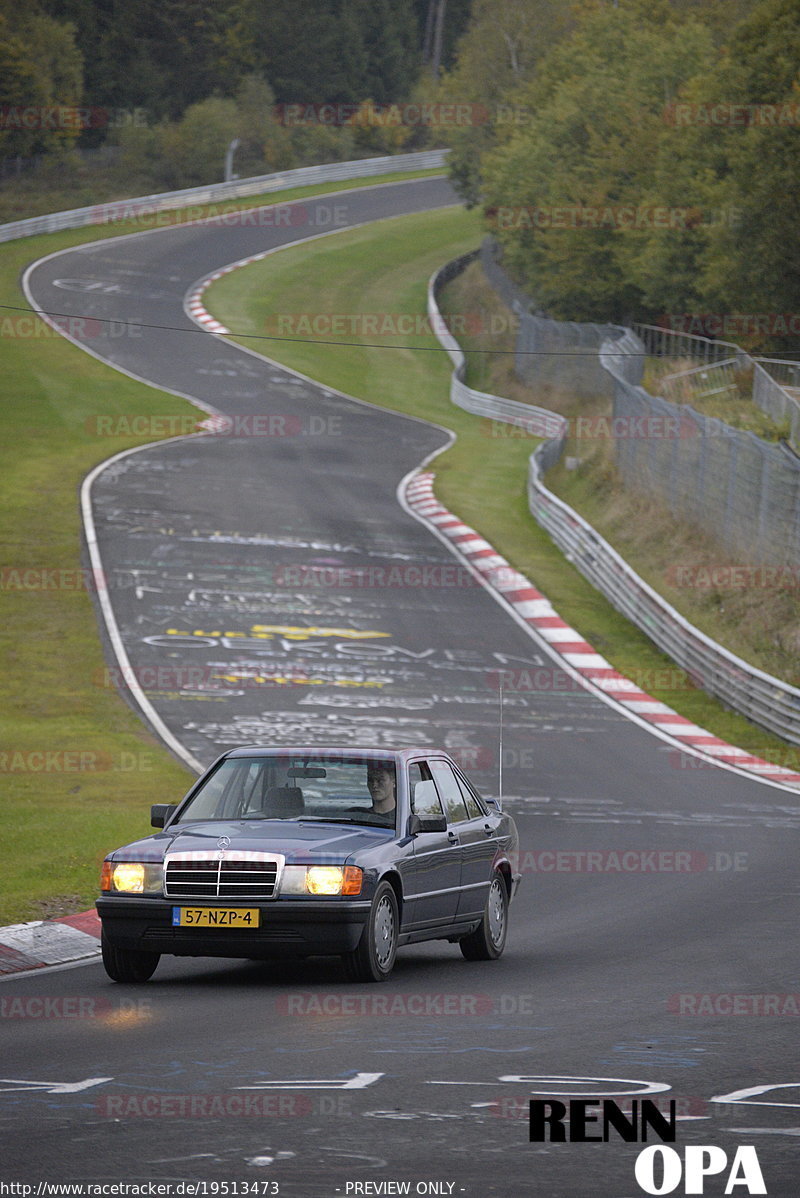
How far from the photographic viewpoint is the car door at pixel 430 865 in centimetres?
1080

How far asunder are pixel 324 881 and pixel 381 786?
132 cm

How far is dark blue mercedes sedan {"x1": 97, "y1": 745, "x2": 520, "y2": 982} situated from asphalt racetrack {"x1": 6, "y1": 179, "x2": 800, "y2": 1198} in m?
0.30

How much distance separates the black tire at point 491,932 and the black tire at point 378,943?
1198mm

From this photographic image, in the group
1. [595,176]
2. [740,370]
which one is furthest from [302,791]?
[595,176]

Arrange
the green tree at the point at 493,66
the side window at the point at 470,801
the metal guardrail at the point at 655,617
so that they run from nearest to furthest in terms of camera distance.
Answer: the side window at the point at 470,801 < the metal guardrail at the point at 655,617 < the green tree at the point at 493,66

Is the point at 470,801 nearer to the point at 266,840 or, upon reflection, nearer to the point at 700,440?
the point at 266,840

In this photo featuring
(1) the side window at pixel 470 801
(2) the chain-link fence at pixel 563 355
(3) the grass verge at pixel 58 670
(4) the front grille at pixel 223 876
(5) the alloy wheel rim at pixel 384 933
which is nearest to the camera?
(4) the front grille at pixel 223 876

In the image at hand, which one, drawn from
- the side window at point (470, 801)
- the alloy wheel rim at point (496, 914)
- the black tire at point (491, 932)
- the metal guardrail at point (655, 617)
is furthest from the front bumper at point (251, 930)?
the metal guardrail at point (655, 617)

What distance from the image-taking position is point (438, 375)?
203 ft

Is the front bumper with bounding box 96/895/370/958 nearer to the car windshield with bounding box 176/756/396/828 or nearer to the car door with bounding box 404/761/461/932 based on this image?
the car door with bounding box 404/761/461/932

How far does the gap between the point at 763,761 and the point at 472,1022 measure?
15788 millimetres

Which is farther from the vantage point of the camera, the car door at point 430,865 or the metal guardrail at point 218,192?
the metal guardrail at point 218,192

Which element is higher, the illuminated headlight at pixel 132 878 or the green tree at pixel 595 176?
the green tree at pixel 595 176

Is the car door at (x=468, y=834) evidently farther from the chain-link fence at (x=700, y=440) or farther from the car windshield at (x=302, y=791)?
the chain-link fence at (x=700, y=440)
